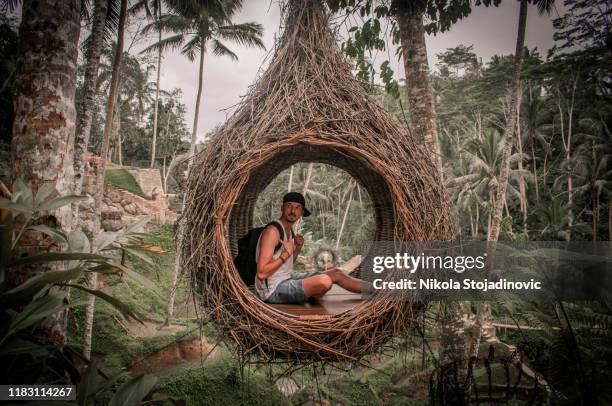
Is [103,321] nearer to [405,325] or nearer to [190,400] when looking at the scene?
[190,400]

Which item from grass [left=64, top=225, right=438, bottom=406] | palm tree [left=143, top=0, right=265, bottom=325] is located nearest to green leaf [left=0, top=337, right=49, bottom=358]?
grass [left=64, top=225, right=438, bottom=406]

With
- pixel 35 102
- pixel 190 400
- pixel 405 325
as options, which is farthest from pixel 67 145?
pixel 190 400

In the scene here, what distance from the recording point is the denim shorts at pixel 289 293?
252cm

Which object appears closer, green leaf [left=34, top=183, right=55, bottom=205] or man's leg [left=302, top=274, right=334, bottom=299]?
green leaf [left=34, top=183, right=55, bottom=205]

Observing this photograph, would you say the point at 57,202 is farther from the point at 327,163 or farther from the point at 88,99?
the point at 88,99

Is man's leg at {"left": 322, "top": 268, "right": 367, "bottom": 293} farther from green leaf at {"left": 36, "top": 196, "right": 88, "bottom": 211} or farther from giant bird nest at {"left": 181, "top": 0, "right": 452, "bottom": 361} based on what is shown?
green leaf at {"left": 36, "top": 196, "right": 88, "bottom": 211}

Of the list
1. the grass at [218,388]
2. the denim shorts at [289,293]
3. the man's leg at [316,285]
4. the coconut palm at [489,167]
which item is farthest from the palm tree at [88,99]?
the coconut palm at [489,167]

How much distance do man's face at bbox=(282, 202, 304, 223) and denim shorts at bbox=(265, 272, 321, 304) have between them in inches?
19.3

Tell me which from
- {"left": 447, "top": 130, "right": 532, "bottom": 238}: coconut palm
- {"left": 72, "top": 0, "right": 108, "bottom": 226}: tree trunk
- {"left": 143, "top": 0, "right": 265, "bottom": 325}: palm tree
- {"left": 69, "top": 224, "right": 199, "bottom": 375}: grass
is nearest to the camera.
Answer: {"left": 72, "top": 0, "right": 108, "bottom": 226}: tree trunk

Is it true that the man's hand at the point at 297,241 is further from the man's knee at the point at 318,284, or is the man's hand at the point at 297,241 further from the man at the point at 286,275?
the man's knee at the point at 318,284

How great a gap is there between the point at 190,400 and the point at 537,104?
23784 mm

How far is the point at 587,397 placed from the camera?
5.57 ft

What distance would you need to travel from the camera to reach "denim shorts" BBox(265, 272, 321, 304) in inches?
99.2

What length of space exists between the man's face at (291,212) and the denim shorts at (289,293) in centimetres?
49
